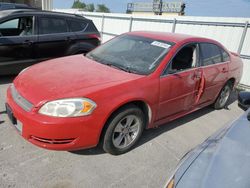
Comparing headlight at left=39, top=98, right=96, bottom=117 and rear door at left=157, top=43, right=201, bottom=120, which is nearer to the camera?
headlight at left=39, top=98, right=96, bottom=117

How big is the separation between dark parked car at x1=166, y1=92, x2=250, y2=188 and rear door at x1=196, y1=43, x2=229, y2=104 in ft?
6.48

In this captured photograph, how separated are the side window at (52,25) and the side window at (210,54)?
139 inches

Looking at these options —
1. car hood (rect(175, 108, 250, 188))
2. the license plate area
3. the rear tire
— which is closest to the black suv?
the license plate area

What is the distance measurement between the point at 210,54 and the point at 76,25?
361cm

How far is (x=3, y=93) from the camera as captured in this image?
457cm

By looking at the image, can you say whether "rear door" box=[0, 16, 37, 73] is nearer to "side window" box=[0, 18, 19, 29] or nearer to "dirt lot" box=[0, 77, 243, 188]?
"side window" box=[0, 18, 19, 29]

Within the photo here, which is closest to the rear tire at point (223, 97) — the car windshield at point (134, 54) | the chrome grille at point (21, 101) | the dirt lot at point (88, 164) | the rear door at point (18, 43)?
the dirt lot at point (88, 164)

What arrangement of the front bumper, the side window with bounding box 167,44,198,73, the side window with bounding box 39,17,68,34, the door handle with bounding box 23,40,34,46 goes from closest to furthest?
the front bumper → the side window with bounding box 167,44,198,73 → the door handle with bounding box 23,40,34,46 → the side window with bounding box 39,17,68,34

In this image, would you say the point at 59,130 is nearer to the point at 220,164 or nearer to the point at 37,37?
the point at 220,164

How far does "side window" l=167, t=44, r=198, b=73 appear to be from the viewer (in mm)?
3305

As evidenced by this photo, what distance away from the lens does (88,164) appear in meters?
2.74

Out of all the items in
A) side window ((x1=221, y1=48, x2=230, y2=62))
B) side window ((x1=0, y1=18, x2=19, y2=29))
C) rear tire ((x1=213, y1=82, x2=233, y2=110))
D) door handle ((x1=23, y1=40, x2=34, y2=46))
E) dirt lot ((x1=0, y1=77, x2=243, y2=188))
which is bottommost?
dirt lot ((x1=0, y1=77, x2=243, y2=188))

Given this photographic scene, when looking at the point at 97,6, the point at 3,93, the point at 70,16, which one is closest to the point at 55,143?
the point at 3,93

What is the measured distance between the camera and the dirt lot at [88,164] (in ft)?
8.11
